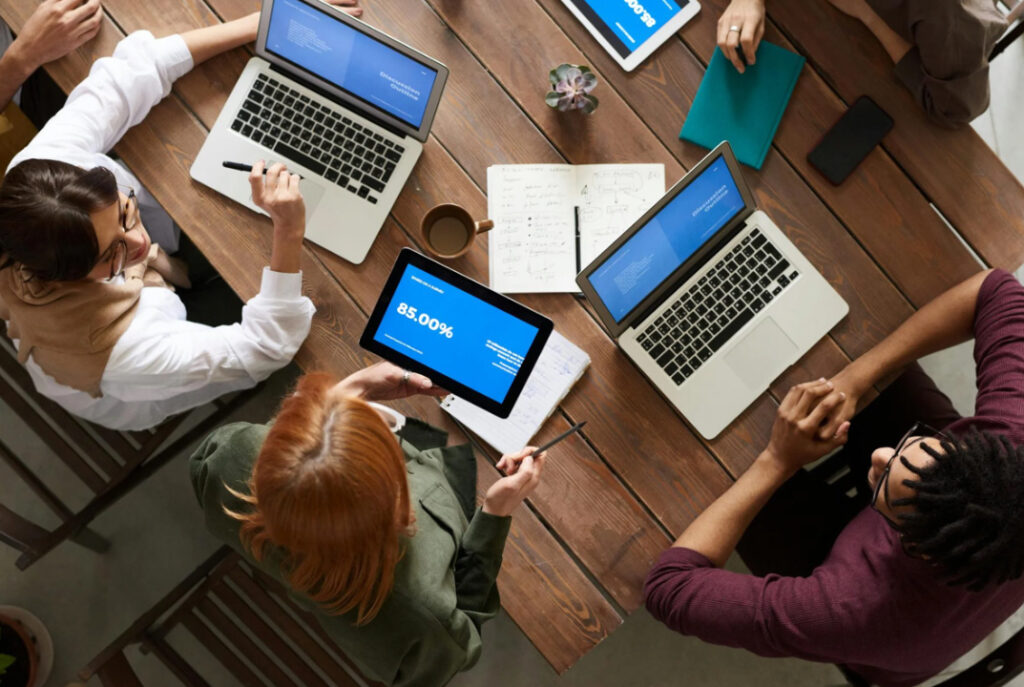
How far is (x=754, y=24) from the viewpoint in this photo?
152 centimetres

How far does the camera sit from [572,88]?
4.99 feet

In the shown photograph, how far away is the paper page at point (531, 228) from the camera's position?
1.52 metres

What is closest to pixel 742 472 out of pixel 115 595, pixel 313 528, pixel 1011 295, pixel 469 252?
pixel 1011 295

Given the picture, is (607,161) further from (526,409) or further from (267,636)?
(267,636)

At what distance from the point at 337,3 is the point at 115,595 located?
1.85 metres

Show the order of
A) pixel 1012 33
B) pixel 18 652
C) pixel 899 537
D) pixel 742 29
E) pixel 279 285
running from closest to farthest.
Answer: pixel 899 537 < pixel 279 285 < pixel 742 29 < pixel 1012 33 < pixel 18 652

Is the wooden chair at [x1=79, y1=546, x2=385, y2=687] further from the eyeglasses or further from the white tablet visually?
the white tablet

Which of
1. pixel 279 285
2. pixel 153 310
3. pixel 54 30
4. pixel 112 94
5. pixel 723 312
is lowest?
pixel 723 312

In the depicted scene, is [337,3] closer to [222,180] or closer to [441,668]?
[222,180]

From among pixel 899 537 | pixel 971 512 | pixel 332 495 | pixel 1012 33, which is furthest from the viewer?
pixel 1012 33

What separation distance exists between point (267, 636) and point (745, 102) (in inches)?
61.9

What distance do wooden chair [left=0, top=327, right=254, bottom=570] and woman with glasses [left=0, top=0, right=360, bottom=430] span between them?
11 cm

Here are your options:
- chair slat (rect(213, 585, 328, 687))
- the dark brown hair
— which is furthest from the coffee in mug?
chair slat (rect(213, 585, 328, 687))

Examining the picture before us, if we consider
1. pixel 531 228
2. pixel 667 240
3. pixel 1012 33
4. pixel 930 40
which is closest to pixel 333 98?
pixel 531 228
